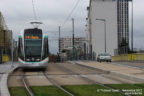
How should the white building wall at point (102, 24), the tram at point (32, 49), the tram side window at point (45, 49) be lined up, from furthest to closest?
1. the white building wall at point (102, 24)
2. the tram side window at point (45, 49)
3. the tram at point (32, 49)

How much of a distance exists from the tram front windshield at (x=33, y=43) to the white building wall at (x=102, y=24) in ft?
225

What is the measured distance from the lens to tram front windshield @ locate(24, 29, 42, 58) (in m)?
25.8

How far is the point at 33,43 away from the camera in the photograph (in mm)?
26219

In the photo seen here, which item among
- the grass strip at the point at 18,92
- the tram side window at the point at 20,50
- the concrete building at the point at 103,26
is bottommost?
the grass strip at the point at 18,92

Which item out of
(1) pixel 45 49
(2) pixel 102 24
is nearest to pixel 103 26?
(2) pixel 102 24

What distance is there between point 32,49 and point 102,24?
7221 centimetres

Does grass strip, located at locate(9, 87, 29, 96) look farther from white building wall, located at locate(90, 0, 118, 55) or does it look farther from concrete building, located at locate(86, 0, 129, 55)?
white building wall, located at locate(90, 0, 118, 55)

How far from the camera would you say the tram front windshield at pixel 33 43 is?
2580 cm

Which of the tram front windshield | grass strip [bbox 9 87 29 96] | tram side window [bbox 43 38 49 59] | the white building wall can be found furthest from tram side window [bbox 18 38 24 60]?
the white building wall

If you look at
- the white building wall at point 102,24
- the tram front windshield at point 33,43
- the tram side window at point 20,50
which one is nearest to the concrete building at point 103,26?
the white building wall at point 102,24

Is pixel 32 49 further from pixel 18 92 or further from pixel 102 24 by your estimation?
pixel 102 24

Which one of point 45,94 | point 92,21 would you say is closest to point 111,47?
point 92,21

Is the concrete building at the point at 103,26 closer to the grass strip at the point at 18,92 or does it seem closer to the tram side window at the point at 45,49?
the tram side window at the point at 45,49

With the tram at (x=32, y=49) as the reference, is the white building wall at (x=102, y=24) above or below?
above
